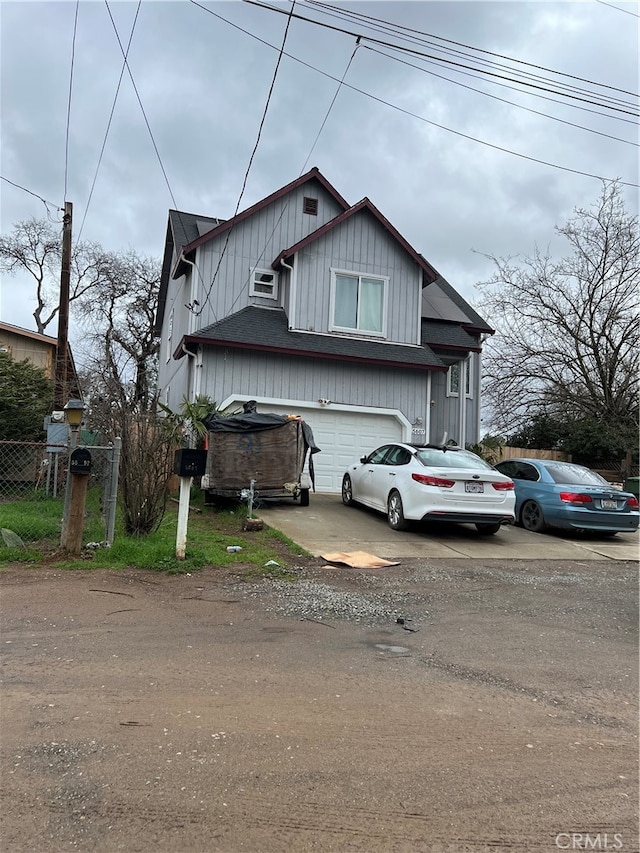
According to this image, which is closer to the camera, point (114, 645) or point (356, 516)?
point (114, 645)

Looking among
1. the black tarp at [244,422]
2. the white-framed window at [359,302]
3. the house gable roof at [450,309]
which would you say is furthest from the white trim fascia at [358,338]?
the black tarp at [244,422]

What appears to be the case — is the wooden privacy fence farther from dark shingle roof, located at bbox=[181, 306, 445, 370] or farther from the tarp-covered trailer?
the tarp-covered trailer

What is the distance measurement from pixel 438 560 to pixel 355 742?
5.43m

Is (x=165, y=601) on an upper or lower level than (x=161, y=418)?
lower

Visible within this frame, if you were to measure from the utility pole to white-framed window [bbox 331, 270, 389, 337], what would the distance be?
673cm

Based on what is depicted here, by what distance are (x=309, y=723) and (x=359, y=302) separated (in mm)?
14509

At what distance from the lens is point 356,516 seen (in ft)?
38.2

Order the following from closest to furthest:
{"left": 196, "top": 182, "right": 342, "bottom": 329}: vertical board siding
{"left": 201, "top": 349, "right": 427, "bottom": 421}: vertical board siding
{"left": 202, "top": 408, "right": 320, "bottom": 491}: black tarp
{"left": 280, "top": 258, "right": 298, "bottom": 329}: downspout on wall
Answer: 1. {"left": 202, "top": 408, "right": 320, "bottom": 491}: black tarp
2. {"left": 201, "top": 349, "right": 427, "bottom": 421}: vertical board siding
3. {"left": 280, "top": 258, "right": 298, "bottom": 329}: downspout on wall
4. {"left": 196, "top": 182, "right": 342, "bottom": 329}: vertical board siding

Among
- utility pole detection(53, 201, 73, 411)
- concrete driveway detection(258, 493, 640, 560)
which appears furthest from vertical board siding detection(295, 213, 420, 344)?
concrete driveway detection(258, 493, 640, 560)

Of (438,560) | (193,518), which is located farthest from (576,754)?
(193,518)

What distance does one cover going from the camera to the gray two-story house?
15.6m

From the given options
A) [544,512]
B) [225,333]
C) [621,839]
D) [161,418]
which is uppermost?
[225,333]

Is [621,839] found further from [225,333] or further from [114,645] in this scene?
[225,333]

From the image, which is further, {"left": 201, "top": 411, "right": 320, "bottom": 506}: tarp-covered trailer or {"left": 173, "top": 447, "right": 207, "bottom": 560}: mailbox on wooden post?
{"left": 201, "top": 411, "right": 320, "bottom": 506}: tarp-covered trailer
